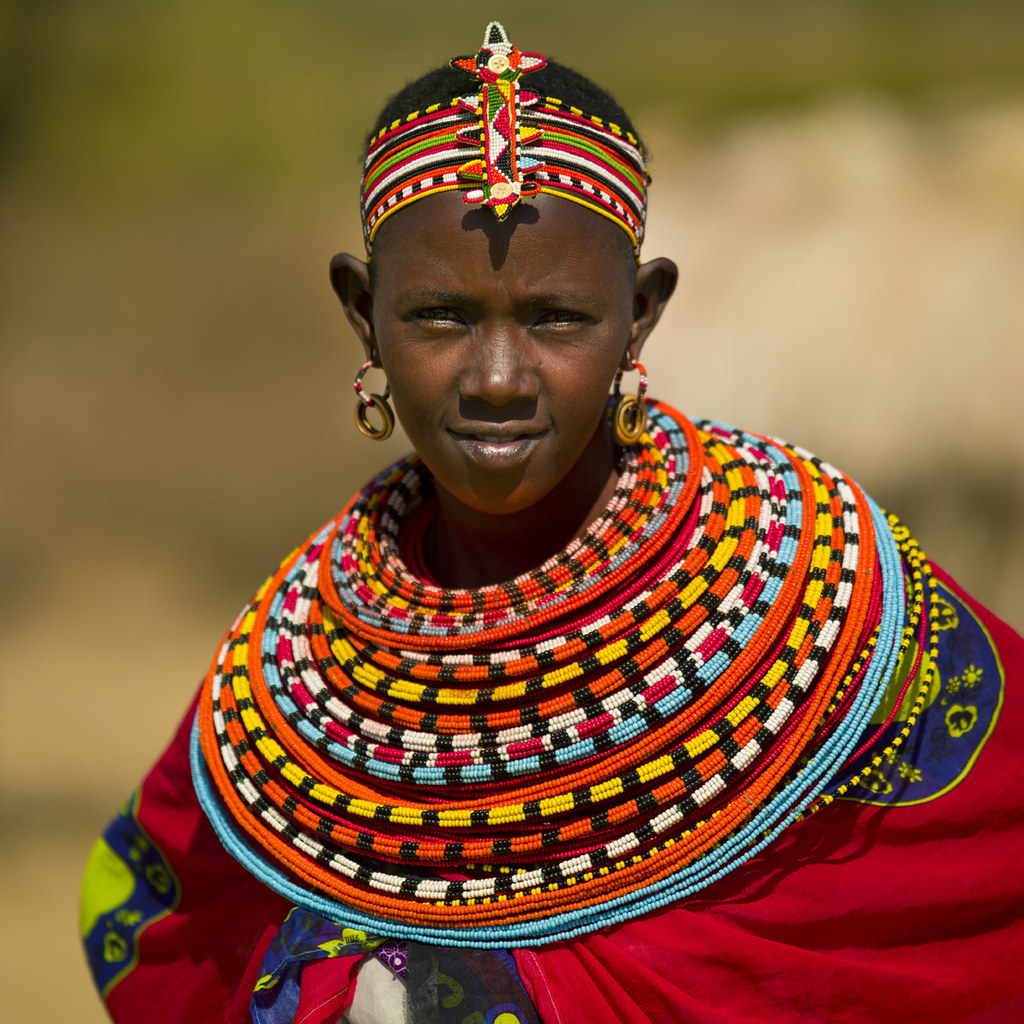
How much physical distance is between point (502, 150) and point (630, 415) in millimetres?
466

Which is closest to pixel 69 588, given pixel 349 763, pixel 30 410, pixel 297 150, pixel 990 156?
pixel 30 410

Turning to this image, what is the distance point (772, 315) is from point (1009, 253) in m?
0.77

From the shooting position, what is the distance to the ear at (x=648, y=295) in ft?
5.55

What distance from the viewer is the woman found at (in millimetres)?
1485

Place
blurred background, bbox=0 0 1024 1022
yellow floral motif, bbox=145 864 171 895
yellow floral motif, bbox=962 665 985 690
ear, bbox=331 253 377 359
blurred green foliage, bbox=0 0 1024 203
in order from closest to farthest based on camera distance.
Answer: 1. yellow floral motif, bbox=962 665 985 690
2. ear, bbox=331 253 377 359
3. yellow floral motif, bbox=145 864 171 895
4. blurred background, bbox=0 0 1024 1022
5. blurred green foliage, bbox=0 0 1024 203

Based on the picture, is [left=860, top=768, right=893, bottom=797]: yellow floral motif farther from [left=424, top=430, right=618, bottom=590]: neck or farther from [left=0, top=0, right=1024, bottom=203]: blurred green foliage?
[left=0, top=0, right=1024, bottom=203]: blurred green foliage

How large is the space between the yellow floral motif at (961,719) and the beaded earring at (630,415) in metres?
0.61

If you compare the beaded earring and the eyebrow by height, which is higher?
the eyebrow

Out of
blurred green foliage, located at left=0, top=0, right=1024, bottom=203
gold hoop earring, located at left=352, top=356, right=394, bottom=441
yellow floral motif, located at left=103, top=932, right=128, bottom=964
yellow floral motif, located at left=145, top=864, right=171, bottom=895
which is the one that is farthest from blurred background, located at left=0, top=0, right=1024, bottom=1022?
gold hoop earring, located at left=352, top=356, right=394, bottom=441

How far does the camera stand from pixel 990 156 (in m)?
3.74

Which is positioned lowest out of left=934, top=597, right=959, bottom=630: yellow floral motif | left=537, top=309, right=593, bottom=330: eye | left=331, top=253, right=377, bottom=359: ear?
left=934, top=597, right=959, bottom=630: yellow floral motif

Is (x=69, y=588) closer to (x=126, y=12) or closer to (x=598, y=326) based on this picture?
(x=126, y=12)

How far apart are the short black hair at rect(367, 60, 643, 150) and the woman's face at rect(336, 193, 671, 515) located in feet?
0.52

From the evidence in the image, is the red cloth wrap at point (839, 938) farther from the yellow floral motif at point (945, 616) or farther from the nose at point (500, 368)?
the nose at point (500, 368)
